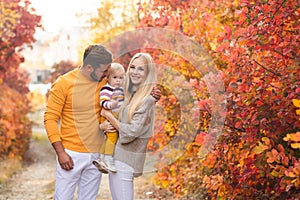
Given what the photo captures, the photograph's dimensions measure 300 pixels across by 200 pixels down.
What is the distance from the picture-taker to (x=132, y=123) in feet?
12.9

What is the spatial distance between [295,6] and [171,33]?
159 inches

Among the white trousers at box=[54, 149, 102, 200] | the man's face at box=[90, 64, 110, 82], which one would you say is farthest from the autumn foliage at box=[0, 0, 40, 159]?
the white trousers at box=[54, 149, 102, 200]

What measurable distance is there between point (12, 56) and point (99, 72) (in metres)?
8.88

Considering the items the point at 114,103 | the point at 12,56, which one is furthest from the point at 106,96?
the point at 12,56

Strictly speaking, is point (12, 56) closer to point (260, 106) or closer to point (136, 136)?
point (136, 136)

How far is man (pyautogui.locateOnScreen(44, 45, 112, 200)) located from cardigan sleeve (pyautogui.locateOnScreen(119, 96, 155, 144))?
30 centimetres

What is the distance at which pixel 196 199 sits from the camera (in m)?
6.80

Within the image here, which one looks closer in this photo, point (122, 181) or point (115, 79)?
point (122, 181)

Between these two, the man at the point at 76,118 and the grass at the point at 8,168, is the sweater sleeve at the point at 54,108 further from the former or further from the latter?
the grass at the point at 8,168

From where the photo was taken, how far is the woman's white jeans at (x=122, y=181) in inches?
157

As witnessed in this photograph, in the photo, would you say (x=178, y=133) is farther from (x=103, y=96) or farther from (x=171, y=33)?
(x=103, y=96)

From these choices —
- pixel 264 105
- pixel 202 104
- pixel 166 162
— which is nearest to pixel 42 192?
pixel 166 162

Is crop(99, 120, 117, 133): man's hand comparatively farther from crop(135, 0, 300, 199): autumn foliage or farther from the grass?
the grass

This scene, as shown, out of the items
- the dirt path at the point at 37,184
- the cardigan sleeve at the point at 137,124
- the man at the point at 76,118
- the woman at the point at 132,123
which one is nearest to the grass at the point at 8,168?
the dirt path at the point at 37,184
